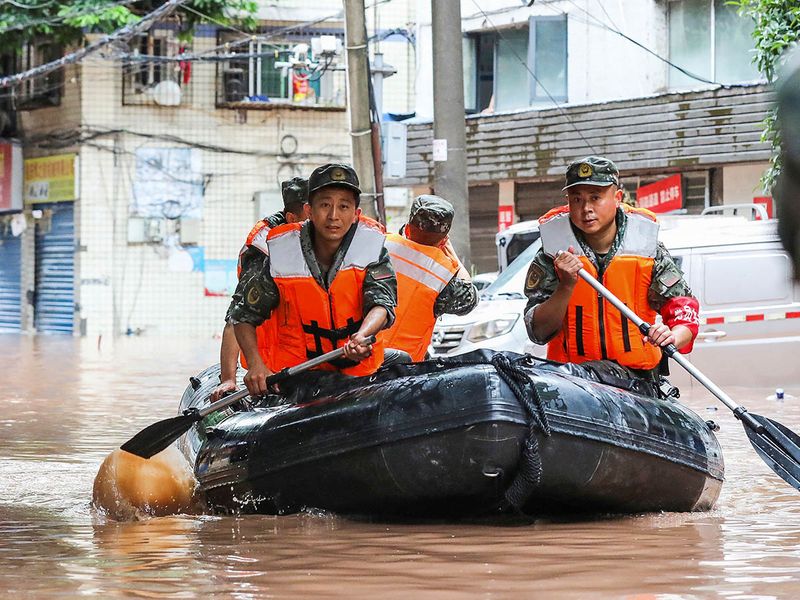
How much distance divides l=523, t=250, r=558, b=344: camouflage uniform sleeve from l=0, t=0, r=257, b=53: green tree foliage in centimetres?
1859

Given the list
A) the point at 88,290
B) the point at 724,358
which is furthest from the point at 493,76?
the point at 724,358

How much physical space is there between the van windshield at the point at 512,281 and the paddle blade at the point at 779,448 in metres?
6.97

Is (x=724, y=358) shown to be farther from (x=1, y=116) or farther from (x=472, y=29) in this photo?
(x=1, y=116)

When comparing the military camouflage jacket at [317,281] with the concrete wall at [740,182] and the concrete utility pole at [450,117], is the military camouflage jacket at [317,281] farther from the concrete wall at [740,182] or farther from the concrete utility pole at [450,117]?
the concrete wall at [740,182]

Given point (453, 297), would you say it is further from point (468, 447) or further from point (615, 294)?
point (468, 447)

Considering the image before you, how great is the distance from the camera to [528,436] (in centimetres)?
584

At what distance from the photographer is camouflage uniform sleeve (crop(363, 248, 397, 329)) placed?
6477mm

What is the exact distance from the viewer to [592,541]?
5.63 m

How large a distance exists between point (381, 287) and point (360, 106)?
23.3ft

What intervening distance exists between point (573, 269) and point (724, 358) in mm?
7445

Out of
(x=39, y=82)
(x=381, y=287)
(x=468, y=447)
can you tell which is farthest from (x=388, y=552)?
(x=39, y=82)

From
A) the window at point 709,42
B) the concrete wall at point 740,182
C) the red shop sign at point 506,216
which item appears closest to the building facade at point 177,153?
the red shop sign at point 506,216

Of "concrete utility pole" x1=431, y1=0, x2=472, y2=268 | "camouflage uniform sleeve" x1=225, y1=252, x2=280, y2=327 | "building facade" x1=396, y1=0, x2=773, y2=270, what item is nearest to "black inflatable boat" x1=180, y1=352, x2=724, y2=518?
"camouflage uniform sleeve" x1=225, y1=252, x2=280, y2=327

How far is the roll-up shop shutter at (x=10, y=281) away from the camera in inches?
1172
